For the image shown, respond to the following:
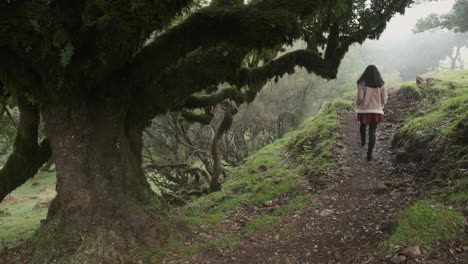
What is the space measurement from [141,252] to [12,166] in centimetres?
408

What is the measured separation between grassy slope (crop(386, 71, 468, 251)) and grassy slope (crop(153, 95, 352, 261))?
7.01 feet

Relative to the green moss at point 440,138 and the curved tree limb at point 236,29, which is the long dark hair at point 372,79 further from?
the curved tree limb at point 236,29

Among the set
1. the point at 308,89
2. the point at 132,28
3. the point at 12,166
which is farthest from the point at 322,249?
the point at 308,89

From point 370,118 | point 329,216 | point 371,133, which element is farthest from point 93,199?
point 370,118

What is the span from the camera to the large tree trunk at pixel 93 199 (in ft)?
19.0

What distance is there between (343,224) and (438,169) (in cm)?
227

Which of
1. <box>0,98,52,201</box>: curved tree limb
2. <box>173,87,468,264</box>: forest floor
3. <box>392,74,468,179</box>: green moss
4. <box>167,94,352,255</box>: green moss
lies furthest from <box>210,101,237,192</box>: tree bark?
<box>0,98,52,201</box>: curved tree limb

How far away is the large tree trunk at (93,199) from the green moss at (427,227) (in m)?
3.55

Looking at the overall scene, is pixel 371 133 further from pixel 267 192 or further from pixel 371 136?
pixel 267 192

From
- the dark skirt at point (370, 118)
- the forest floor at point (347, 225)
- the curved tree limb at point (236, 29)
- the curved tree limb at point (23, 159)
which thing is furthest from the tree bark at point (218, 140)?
the curved tree limb at point (236, 29)

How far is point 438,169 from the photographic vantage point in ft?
24.9

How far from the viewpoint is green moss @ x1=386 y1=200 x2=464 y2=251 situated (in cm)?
520

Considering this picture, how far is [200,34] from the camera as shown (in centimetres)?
568

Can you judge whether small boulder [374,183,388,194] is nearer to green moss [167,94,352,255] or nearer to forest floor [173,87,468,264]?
forest floor [173,87,468,264]
